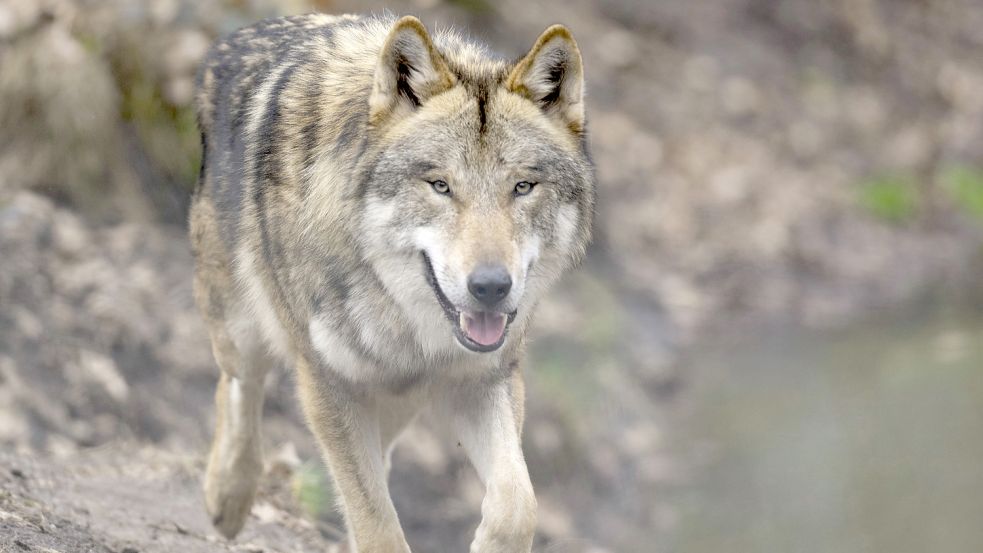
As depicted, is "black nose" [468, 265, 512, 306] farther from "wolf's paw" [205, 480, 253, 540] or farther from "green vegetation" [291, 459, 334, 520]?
"green vegetation" [291, 459, 334, 520]

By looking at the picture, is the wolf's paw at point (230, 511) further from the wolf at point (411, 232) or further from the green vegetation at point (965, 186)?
the green vegetation at point (965, 186)

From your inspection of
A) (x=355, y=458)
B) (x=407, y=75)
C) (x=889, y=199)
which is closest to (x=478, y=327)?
(x=355, y=458)

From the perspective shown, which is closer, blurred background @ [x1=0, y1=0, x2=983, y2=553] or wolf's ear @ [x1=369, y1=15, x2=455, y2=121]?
wolf's ear @ [x1=369, y1=15, x2=455, y2=121]

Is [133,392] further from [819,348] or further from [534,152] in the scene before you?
[819,348]

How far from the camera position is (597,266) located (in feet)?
35.5

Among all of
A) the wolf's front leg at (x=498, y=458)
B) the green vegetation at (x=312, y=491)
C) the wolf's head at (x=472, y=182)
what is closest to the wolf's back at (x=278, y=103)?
the wolf's head at (x=472, y=182)

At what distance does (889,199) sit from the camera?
12.5 metres

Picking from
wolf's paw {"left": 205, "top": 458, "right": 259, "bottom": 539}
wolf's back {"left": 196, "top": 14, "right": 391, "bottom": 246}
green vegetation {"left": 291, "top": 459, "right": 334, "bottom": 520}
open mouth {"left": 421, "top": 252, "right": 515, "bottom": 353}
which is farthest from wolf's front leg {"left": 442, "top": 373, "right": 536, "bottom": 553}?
green vegetation {"left": 291, "top": 459, "right": 334, "bottom": 520}

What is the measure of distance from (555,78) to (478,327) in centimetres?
93

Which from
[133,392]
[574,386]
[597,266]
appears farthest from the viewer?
[597,266]

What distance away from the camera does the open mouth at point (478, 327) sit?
3947 mm

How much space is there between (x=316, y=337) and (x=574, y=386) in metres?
4.91

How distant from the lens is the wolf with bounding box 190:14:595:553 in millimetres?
3996

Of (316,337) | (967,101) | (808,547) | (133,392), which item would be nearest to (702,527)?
(808,547)
